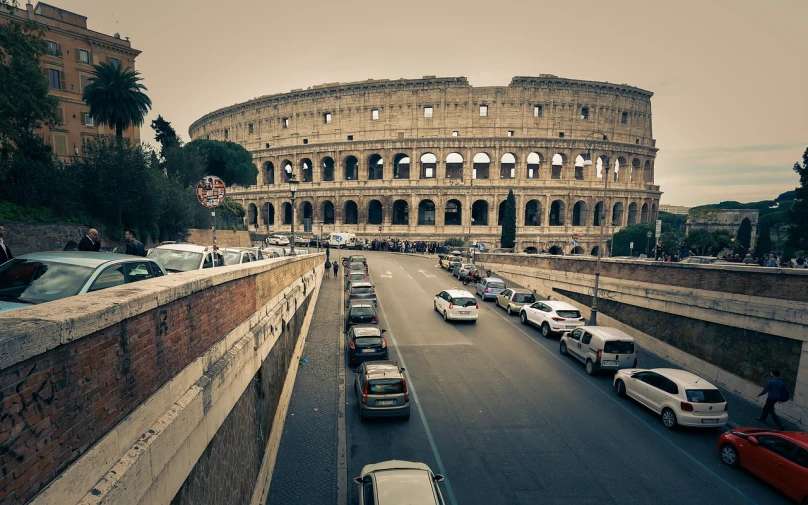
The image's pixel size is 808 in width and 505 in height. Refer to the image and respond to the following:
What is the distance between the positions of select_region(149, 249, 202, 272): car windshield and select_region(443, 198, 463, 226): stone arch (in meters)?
54.9

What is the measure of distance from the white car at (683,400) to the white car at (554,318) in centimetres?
612

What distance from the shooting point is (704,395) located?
11.0 meters

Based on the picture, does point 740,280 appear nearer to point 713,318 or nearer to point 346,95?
point 713,318

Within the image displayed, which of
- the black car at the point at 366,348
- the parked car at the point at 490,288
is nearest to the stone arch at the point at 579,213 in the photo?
the parked car at the point at 490,288

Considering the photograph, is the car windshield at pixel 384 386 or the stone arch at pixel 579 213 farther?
the stone arch at pixel 579 213

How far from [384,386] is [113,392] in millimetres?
8480

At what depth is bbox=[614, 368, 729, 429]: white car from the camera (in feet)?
35.7

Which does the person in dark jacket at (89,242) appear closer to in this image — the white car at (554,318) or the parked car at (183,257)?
the parked car at (183,257)

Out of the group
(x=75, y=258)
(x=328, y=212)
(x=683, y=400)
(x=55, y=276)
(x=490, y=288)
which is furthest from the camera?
(x=328, y=212)

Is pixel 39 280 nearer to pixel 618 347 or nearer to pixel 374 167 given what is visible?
pixel 618 347

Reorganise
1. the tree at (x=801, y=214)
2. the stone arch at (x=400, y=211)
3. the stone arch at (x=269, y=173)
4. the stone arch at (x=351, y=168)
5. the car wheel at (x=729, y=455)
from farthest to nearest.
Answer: the stone arch at (x=269, y=173) < the stone arch at (x=400, y=211) < the stone arch at (x=351, y=168) < the tree at (x=801, y=214) < the car wheel at (x=729, y=455)

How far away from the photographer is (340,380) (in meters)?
13.9

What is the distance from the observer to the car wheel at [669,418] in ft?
36.6

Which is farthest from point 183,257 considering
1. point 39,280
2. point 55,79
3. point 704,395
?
point 55,79
